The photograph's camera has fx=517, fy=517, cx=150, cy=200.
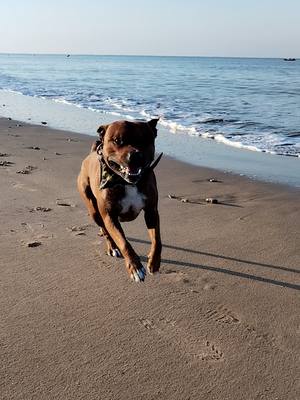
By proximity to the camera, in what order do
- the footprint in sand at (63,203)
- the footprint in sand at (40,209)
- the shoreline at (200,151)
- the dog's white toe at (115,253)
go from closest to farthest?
1. the dog's white toe at (115,253)
2. the footprint in sand at (40,209)
3. the footprint in sand at (63,203)
4. the shoreline at (200,151)

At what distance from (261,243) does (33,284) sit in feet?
7.28

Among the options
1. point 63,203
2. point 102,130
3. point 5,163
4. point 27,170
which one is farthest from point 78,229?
point 5,163

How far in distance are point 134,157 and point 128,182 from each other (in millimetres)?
234

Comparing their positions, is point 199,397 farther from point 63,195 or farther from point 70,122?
point 70,122

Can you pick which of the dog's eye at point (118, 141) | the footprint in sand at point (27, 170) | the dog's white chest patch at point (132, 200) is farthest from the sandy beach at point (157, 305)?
the footprint in sand at point (27, 170)

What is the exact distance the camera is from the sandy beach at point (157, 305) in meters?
2.79

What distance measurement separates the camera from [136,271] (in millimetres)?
3699

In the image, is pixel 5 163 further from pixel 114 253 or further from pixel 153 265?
pixel 153 265

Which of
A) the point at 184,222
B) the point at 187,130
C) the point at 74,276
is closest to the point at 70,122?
the point at 187,130

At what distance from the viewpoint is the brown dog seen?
3.79 m

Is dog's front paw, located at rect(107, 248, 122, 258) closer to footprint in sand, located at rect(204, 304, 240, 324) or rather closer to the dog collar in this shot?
the dog collar

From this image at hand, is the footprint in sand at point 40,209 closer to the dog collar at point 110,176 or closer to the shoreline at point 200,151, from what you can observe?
the dog collar at point 110,176

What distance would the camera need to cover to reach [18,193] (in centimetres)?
654

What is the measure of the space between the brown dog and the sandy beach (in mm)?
294
